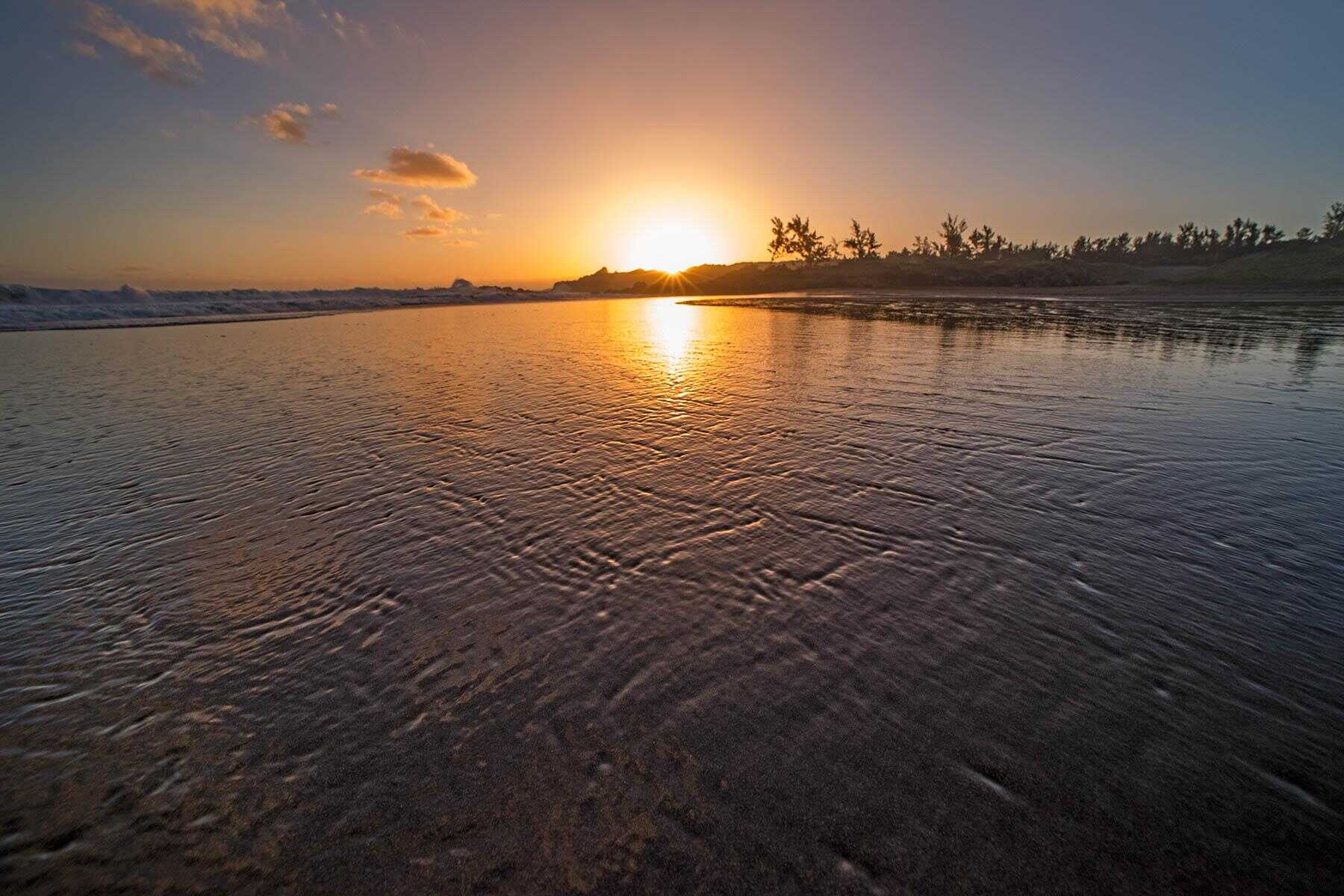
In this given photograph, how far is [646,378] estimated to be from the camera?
13.5m

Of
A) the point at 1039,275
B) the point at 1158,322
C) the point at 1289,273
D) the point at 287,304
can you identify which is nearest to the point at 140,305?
the point at 287,304

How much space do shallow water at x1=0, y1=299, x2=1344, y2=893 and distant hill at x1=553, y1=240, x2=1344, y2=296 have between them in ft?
234

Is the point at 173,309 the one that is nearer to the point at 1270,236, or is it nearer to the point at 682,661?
the point at 682,661

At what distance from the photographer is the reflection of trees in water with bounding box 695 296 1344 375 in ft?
55.1

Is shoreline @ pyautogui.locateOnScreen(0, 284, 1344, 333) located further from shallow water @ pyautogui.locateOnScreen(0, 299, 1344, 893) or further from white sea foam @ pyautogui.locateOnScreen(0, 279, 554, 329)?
shallow water @ pyautogui.locateOnScreen(0, 299, 1344, 893)

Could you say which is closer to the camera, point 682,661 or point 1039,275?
point 682,661

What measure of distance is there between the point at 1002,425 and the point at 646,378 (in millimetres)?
8086

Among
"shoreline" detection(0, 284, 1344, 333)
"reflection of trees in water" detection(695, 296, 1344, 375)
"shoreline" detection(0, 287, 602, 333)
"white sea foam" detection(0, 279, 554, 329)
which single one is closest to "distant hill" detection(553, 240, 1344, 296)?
"shoreline" detection(0, 284, 1344, 333)

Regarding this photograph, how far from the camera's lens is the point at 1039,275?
240 feet

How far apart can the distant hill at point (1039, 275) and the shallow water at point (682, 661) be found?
71405mm

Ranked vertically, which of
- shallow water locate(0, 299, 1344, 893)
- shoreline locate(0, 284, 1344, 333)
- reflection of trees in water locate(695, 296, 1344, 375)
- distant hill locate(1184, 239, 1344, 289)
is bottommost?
shallow water locate(0, 299, 1344, 893)

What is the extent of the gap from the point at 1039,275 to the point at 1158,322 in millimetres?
60283

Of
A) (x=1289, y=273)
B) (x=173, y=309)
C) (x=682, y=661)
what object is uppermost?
(x=1289, y=273)

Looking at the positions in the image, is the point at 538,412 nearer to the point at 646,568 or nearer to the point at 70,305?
the point at 646,568
